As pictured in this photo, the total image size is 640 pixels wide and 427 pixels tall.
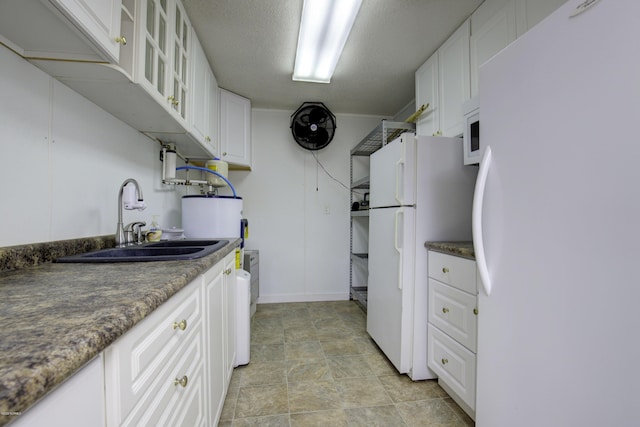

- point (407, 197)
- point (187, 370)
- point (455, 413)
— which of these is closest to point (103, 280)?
point (187, 370)

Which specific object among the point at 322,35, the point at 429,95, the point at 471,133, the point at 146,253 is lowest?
the point at 146,253

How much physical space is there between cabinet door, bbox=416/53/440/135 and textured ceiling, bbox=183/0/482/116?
3.2 inches

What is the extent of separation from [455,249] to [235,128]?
7.70ft

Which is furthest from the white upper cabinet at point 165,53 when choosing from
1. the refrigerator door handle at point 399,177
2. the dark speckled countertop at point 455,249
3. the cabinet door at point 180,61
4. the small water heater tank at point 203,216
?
the dark speckled countertop at point 455,249

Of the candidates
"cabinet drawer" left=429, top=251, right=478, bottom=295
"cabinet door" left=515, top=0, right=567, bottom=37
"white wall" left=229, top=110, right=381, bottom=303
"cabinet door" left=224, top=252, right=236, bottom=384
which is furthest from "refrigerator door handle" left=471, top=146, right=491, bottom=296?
"white wall" left=229, top=110, right=381, bottom=303

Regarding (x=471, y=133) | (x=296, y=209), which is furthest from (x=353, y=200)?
(x=471, y=133)

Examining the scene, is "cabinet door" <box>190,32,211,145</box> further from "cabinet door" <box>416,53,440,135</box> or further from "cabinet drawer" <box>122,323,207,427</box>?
"cabinet door" <box>416,53,440,135</box>

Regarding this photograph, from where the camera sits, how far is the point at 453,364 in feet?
4.60

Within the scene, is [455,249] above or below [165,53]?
below

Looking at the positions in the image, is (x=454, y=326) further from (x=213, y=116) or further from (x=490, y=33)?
(x=213, y=116)

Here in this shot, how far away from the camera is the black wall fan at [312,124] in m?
2.95

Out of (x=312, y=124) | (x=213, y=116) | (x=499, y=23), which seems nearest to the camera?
(x=499, y=23)

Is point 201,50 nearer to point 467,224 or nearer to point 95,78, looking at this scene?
point 95,78

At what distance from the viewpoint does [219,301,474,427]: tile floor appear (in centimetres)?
136
